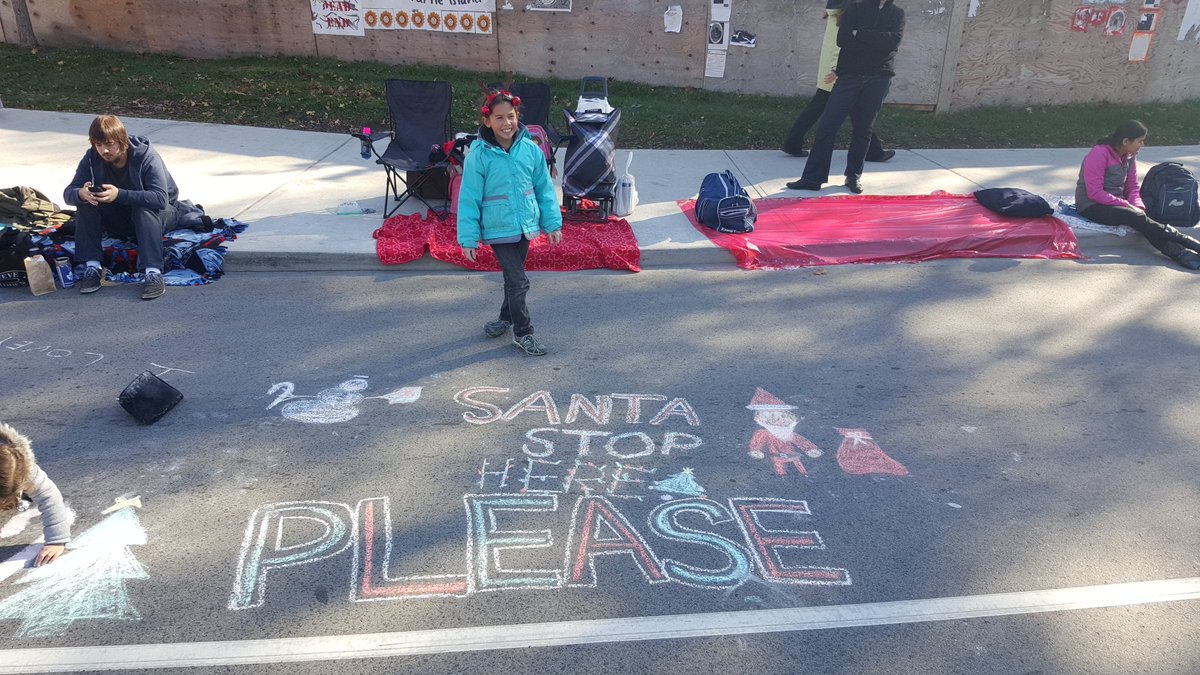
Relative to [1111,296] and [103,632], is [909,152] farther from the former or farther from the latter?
[103,632]

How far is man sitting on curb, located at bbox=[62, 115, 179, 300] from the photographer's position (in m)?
5.44

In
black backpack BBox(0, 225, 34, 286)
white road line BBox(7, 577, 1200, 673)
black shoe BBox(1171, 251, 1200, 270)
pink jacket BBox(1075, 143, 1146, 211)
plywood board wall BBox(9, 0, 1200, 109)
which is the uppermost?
plywood board wall BBox(9, 0, 1200, 109)

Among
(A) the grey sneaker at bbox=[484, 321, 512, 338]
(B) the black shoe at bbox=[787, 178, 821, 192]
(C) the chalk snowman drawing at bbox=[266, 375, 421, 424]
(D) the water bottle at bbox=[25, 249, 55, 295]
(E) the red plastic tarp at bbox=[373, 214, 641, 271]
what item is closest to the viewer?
(C) the chalk snowman drawing at bbox=[266, 375, 421, 424]

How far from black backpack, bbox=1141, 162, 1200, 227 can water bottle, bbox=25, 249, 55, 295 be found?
8936 mm

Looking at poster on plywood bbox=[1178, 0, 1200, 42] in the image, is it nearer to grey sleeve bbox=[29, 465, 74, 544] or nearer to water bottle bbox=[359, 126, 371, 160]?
water bottle bbox=[359, 126, 371, 160]

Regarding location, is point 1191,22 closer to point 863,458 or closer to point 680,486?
point 863,458

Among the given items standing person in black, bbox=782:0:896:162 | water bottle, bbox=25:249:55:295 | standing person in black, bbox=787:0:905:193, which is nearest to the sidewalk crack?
standing person in black, bbox=782:0:896:162

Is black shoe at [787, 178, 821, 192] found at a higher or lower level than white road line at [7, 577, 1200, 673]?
higher

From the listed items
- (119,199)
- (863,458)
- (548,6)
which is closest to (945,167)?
(548,6)

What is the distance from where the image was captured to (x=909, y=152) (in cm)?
952

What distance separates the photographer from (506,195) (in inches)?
177

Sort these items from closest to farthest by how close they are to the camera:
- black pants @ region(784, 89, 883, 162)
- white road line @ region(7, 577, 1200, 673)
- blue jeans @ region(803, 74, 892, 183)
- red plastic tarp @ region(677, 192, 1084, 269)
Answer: white road line @ region(7, 577, 1200, 673) → red plastic tarp @ region(677, 192, 1084, 269) → blue jeans @ region(803, 74, 892, 183) → black pants @ region(784, 89, 883, 162)

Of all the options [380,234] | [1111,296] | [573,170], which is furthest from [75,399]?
[1111,296]

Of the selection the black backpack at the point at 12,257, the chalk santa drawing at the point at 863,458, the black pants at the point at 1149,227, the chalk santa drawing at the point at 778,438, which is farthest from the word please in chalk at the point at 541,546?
the black pants at the point at 1149,227
